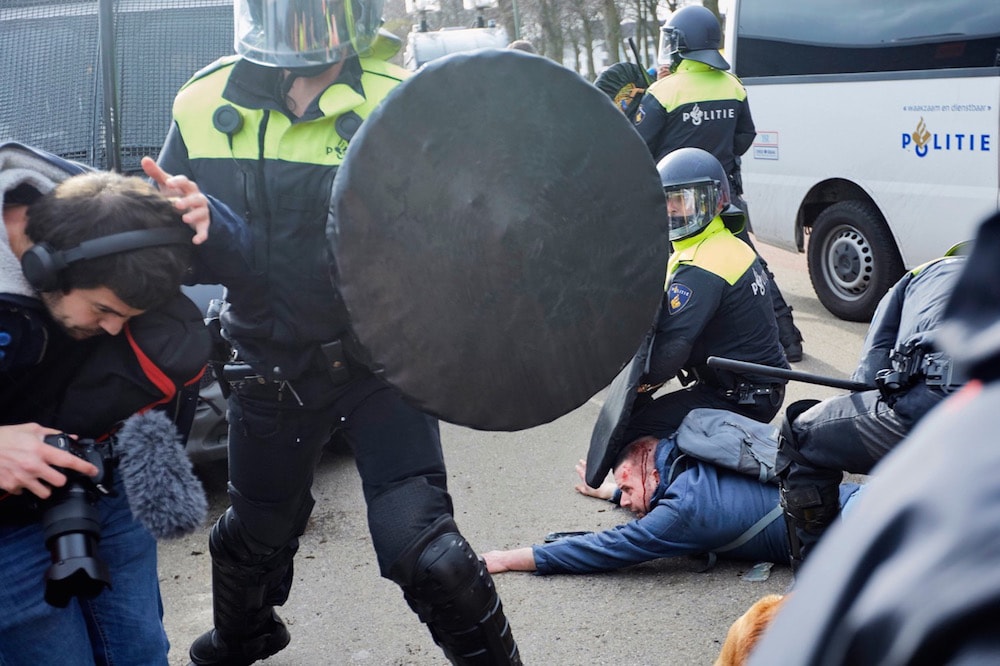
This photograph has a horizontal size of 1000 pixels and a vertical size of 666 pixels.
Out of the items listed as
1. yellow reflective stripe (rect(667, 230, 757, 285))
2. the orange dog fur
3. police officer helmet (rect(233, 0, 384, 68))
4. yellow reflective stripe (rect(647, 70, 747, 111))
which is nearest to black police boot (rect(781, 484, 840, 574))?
the orange dog fur

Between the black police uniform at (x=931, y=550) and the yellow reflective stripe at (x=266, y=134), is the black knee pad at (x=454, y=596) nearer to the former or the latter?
the yellow reflective stripe at (x=266, y=134)

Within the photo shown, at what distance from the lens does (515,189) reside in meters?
2.26

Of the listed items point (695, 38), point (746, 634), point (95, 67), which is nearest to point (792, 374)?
point (746, 634)

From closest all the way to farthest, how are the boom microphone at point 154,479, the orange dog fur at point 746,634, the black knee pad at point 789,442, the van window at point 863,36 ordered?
the boom microphone at point 154,479, the orange dog fur at point 746,634, the black knee pad at point 789,442, the van window at point 863,36

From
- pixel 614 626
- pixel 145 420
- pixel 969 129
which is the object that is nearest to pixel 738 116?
pixel 969 129

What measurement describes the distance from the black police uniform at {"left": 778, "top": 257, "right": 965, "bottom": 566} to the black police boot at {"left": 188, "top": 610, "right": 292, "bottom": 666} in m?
1.48

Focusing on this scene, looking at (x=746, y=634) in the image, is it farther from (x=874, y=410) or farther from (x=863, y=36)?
(x=863, y=36)

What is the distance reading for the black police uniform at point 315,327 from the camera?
256 centimetres

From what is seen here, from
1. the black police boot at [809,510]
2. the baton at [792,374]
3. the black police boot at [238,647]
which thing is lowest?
the black police boot at [238,647]

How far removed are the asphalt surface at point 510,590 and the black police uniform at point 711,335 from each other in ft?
1.66

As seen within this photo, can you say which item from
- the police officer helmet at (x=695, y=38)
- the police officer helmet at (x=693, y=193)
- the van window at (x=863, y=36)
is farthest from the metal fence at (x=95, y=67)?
the van window at (x=863, y=36)

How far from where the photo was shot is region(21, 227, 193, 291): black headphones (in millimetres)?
1947

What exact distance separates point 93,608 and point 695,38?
4961 millimetres

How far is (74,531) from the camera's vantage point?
2008 millimetres
